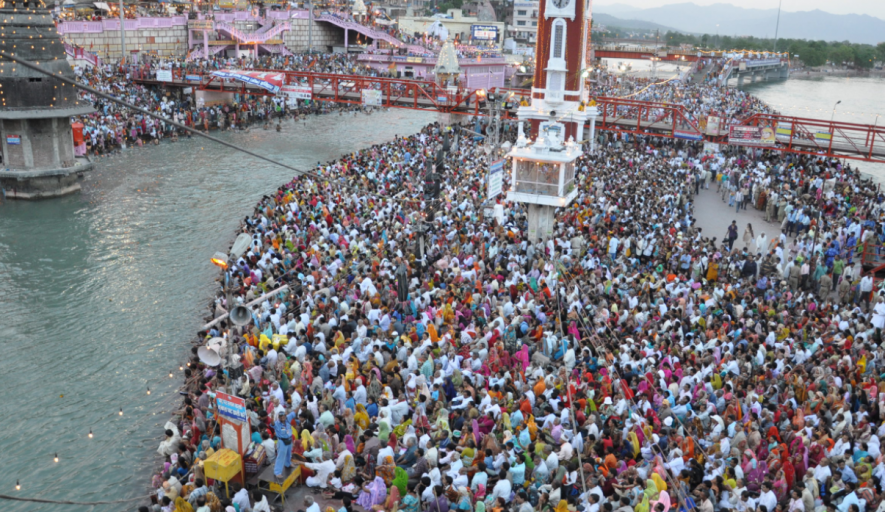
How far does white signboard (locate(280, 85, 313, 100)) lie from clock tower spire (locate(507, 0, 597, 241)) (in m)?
14.4

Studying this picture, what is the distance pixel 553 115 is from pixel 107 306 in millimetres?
13142

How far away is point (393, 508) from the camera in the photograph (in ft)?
28.7

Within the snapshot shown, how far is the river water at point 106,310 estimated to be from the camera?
1172 cm

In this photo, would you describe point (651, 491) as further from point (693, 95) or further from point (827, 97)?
point (827, 97)

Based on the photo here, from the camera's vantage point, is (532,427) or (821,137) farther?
(821,137)

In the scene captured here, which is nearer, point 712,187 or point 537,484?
point 537,484

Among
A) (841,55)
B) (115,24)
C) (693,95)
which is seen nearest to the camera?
(115,24)

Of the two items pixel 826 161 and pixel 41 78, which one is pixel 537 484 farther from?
pixel 826 161

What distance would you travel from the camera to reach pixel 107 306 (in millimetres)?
17422

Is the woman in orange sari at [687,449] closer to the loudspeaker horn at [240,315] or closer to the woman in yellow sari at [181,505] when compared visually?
the loudspeaker horn at [240,315]

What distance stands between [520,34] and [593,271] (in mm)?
92786

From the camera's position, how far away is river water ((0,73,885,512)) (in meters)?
11.8

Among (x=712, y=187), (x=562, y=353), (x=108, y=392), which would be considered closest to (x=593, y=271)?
(x=562, y=353)

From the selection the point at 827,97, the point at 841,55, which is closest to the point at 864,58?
the point at 841,55
